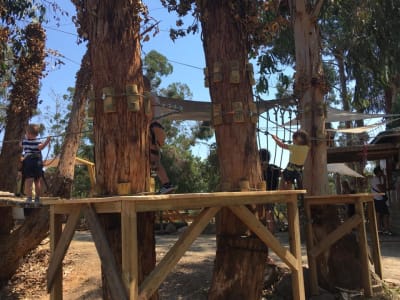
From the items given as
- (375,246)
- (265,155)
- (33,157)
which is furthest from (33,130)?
(375,246)

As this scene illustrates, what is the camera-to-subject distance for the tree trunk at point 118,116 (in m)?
3.88

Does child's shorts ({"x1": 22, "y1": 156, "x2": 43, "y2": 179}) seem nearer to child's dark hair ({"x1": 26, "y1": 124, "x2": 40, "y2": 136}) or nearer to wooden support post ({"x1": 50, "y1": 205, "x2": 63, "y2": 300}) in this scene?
child's dark hair ({"x1": 26, "y1": 124, "x2": 40, "y2": 136})

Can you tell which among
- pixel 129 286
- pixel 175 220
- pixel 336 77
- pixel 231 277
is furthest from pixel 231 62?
pixel 336 77

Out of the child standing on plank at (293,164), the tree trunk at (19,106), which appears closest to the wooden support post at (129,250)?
the child standing on plank at (293,164)

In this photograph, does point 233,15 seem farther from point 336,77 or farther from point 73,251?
point 336,77

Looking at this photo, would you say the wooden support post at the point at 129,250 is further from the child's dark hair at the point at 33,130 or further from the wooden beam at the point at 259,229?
the child's dark hair at the point at 33,130

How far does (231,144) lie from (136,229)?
1903mm

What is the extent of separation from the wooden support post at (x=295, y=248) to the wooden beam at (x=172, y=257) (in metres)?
0.89

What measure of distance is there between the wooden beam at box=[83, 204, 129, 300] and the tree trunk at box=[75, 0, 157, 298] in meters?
0.35

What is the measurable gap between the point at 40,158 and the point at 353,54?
8823mm

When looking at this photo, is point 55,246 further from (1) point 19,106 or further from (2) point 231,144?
(1) point 19,106

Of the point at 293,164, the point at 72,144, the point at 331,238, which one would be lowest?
the point at 331,238

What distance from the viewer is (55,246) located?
13.3 ft

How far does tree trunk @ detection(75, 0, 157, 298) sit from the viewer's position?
3881mm
